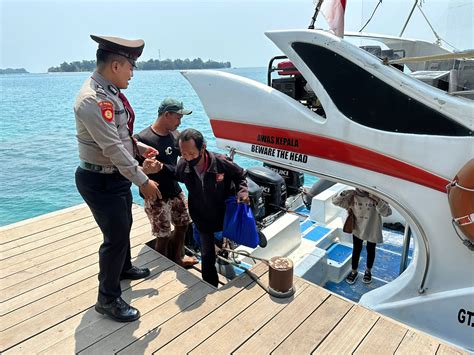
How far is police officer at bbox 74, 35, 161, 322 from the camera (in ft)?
6.28

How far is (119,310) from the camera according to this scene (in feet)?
7.52

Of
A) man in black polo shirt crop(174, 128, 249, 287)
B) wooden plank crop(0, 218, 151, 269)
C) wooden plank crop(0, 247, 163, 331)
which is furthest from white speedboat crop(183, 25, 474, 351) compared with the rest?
wooden plank crop(0, 218, 151, 269)

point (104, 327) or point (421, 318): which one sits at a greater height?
point (104, 327)

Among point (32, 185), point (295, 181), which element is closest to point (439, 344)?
point (295, 181)

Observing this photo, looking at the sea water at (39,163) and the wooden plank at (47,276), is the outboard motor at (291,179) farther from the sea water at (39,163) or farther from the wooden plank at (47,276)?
the sea water at (39,163)

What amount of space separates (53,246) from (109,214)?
60.7 inches

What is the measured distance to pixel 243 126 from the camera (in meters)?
3.57

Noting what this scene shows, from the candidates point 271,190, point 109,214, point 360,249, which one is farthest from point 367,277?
point 109,214

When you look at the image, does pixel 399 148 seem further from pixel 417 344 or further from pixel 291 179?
pixel 291 179

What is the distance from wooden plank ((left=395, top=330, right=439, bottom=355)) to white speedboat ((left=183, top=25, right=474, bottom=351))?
1.96 ft

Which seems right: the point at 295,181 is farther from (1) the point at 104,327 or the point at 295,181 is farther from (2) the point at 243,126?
(1) the point at 104,327

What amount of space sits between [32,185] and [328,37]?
39.6 feet

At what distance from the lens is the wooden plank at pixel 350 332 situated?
2.07 meters

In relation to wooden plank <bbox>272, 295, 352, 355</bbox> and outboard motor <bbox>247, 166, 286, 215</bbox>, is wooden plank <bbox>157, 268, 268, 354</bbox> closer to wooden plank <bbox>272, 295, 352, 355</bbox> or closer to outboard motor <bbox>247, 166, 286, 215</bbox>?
wooden plank <bbox>272, 295, 352, 355</bbox>
